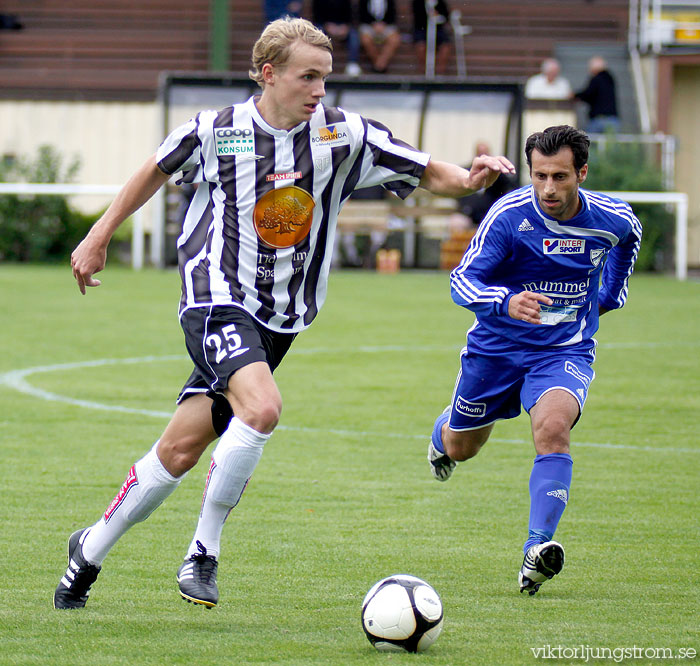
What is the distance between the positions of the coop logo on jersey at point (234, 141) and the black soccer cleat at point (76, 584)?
1.54 m

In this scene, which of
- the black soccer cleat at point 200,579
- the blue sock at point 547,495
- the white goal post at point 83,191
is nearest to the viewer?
the black soccer cleat at point 200,579

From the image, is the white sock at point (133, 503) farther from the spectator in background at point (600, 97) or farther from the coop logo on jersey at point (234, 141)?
the spectator in background at point (600, 97)

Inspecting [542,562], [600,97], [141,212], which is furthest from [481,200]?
→ [542,562]

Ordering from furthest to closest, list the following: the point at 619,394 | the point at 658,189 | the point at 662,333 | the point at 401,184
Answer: the point at 658,189
the point at 662,333
the point at 619,394
the point at 401,184

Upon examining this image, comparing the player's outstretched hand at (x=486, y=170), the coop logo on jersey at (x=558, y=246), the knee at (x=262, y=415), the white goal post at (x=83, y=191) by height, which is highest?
the player's outstretched hand at (x=486, y=170)

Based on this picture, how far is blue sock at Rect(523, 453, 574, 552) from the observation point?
4762 millimetres

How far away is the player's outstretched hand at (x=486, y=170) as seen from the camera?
451cm

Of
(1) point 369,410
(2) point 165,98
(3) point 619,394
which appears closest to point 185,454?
(1) point 369,410

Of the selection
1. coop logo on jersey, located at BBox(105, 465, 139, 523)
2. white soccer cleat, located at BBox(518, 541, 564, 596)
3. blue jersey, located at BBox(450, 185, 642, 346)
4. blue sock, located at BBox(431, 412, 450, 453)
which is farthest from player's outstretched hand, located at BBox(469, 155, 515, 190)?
blue sock, located at BBox(431, 412, 450, 453)

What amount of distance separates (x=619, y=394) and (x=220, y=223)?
5.93 metres

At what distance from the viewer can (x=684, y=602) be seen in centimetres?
452

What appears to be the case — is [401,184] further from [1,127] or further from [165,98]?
[1,127]

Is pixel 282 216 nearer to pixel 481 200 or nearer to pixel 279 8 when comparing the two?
pixel 481 200

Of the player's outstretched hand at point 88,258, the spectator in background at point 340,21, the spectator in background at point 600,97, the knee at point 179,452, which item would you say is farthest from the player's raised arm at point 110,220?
the spectator in background at point 340,21
